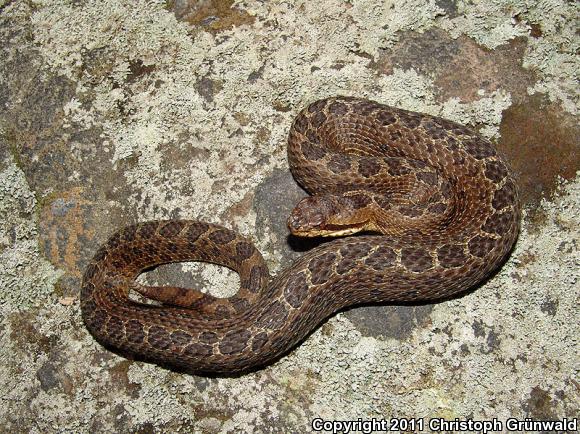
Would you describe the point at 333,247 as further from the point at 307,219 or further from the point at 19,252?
the point at 19,252

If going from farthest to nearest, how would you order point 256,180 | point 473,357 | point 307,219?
point 256,180
point 307,219
point 473,357

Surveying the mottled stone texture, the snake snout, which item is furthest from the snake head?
the mottled stone texture

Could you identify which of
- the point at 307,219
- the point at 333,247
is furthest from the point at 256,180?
the point at 333,247

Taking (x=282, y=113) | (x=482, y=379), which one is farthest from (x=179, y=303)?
(x=482, y=379)

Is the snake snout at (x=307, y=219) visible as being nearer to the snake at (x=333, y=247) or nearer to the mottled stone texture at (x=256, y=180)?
the snake at (x=333, y=247)

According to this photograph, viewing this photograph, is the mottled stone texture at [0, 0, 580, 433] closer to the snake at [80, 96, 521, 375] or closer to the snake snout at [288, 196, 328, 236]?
the snake at [80, 96, 521, 375]

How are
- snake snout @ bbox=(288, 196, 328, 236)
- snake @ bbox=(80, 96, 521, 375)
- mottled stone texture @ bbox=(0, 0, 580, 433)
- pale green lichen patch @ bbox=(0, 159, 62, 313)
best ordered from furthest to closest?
1. pale green lichen patch @ bbox=(0, 159, 62, 313)
2. snake snout @ bbox=(288, 196, 328, 236)
3. mottled stone texture @ bbox=(0, 0, 580, 433)
4. snake @ bbox=(80, 96, 521, 375)
